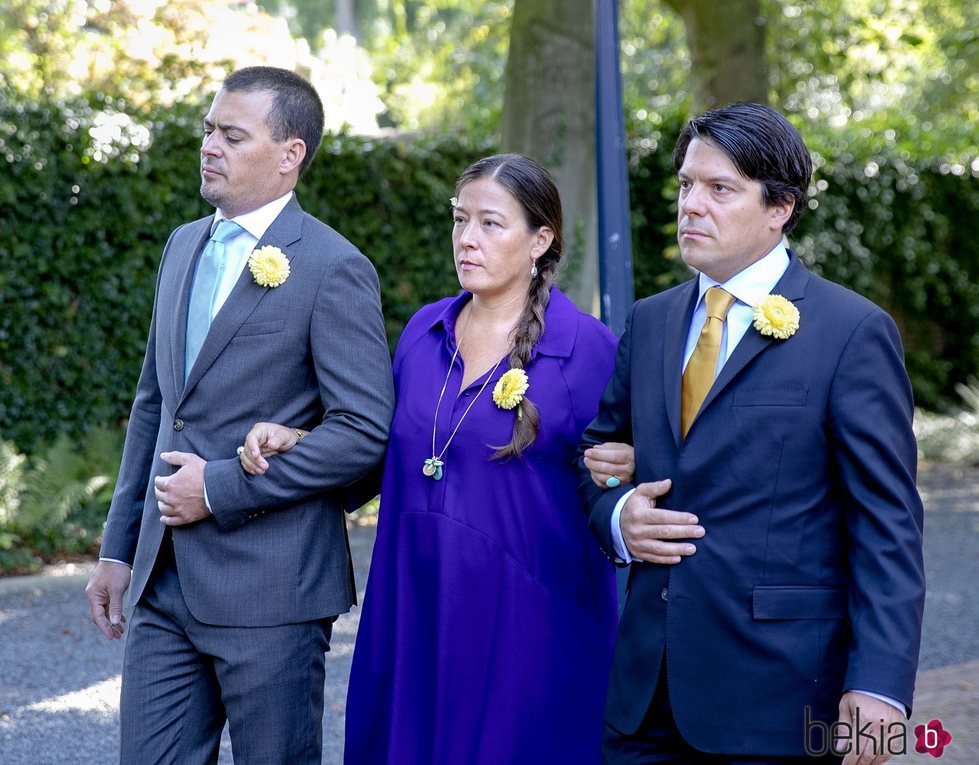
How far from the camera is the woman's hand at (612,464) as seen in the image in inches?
117

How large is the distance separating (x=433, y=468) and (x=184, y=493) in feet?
2.16

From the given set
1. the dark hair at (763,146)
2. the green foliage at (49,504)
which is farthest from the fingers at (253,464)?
the green foliage at (49,504)

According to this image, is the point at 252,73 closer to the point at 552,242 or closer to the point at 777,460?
the point at 552,242

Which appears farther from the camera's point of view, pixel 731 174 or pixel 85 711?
pixel 85 711

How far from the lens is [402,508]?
11.1 feet

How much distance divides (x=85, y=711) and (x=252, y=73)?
10.8 ft

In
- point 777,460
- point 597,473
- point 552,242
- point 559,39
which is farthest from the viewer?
point 559,39

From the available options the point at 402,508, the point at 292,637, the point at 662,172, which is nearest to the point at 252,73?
the point at 402,508

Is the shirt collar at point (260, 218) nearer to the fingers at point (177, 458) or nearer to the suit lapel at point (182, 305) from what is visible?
the suit lapel at point (182, 305)

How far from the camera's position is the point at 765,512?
2629 mm

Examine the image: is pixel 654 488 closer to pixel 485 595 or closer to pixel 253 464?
pixel 485 595

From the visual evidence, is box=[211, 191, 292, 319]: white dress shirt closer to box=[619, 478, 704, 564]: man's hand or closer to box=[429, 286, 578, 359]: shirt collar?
box=[429, 286, 578, 359]: shirt collar

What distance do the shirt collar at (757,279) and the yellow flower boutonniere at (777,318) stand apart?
86 mm

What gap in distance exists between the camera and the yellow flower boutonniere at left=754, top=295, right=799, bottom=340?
2.66m
